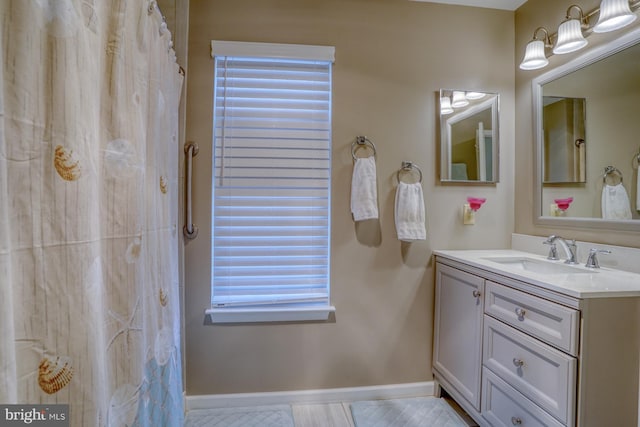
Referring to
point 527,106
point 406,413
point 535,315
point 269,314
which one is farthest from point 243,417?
point 527,106

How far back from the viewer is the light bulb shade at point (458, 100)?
182 cm

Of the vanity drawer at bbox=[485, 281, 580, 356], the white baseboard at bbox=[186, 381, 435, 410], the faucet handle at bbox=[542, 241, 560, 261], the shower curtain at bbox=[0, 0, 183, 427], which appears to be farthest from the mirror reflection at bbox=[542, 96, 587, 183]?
the shower curtain at bbox=[0, 0, 183, 427]

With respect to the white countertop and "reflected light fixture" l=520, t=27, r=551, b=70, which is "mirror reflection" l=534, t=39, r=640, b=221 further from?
the white countertop

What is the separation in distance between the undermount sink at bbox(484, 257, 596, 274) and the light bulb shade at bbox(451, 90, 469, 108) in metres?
0.95

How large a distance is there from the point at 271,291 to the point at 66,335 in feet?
3.74

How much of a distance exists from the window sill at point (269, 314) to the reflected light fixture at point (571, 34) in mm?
1844

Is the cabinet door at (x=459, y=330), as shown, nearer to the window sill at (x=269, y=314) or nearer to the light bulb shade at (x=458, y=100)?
the window sill at (x=269, y=314)

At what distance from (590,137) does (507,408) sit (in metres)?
1.35

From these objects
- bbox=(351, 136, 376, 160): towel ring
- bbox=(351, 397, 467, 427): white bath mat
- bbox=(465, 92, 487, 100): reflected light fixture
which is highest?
bbox=(465, 92, 487, 100): reflected light fixture

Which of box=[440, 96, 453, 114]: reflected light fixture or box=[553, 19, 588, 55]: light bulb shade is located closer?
box=[553, 19, 588, 55]: light bulb shade

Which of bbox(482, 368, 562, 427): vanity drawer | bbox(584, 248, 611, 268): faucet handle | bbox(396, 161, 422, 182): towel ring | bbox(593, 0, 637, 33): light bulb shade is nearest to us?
bbox(482, 368, 562, 427): vanity drawer

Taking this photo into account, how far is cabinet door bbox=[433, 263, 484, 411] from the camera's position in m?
1.45

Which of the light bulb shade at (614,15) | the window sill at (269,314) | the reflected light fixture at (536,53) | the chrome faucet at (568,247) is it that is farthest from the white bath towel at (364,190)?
the light bulb shade at (614,15)

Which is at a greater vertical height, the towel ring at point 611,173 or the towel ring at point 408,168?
the towel ring at point 408,168
